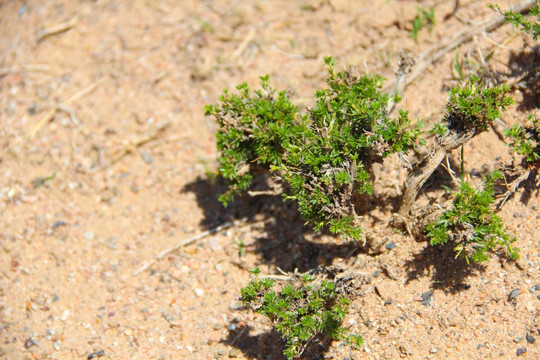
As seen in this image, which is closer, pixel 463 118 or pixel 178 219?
pixel 463 118

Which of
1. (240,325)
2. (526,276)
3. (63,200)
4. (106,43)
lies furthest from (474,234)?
(106,43)

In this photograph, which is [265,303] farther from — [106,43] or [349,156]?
[106,43]

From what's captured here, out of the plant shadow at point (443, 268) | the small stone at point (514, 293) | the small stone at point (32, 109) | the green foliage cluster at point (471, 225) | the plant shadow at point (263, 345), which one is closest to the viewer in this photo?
the green foliage cluster at point (471, 225)

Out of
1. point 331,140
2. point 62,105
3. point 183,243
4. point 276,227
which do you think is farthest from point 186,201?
point 331,140

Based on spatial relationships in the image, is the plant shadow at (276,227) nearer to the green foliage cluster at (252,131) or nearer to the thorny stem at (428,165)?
the thorny stem at (428,165)

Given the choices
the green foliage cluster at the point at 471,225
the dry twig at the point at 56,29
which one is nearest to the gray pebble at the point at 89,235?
the dry twig at the point at 56,29

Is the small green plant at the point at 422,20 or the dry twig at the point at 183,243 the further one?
the small green plant at the point at 422,20
